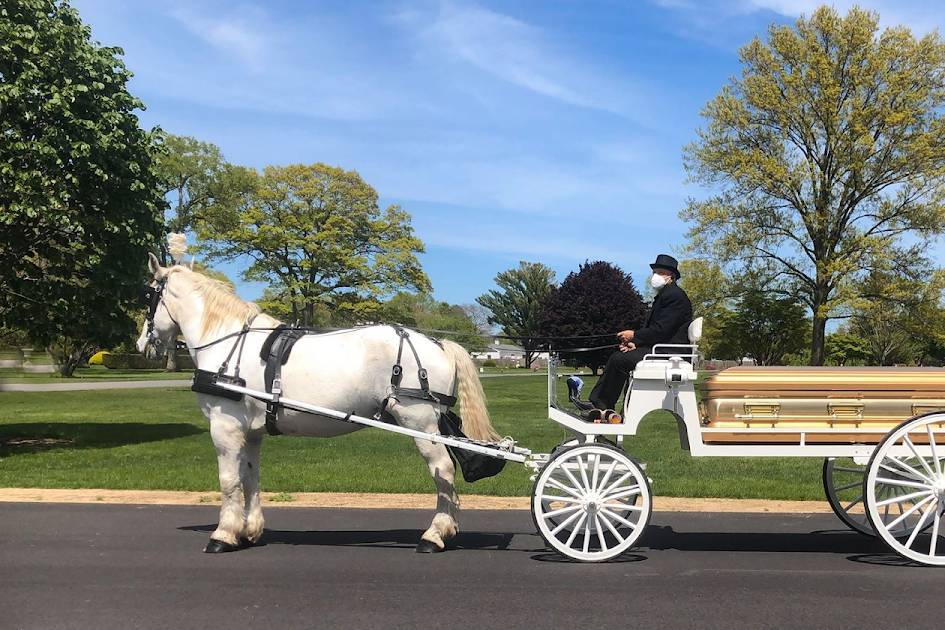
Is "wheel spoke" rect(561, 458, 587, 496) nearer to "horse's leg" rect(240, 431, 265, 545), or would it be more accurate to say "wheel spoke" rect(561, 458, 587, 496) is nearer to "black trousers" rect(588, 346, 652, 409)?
"black trousers" rect(588, 346, 652, 409)

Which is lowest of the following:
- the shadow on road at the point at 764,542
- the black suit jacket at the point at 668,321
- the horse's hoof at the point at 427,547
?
the shadow on road at the point at 764,542

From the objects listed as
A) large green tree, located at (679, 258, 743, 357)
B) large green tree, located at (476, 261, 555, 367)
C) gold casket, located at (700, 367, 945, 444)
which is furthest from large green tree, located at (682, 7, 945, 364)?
large green tree, located at (476, 261, 555, 367)

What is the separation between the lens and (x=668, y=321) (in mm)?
6473

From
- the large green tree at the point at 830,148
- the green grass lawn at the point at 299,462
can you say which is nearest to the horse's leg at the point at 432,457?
the green grass lawn at the point at 299,462

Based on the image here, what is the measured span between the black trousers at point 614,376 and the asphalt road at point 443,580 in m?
1.30

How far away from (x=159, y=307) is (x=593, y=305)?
161 ft

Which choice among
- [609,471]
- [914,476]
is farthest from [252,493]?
[914,476]

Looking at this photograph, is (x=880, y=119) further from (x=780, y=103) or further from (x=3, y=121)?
(x=3, y=121)

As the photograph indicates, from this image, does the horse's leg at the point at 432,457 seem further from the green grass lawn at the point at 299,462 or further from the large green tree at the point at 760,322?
the large green tree at the point at 760,322

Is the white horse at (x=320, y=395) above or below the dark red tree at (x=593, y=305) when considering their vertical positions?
below

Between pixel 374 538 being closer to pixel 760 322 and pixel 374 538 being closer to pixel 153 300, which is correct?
pixel 153 300

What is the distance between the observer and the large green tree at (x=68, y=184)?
11.8 metres

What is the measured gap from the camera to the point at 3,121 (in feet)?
39.4

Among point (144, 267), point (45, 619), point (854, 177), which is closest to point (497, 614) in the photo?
point (45, 619)
